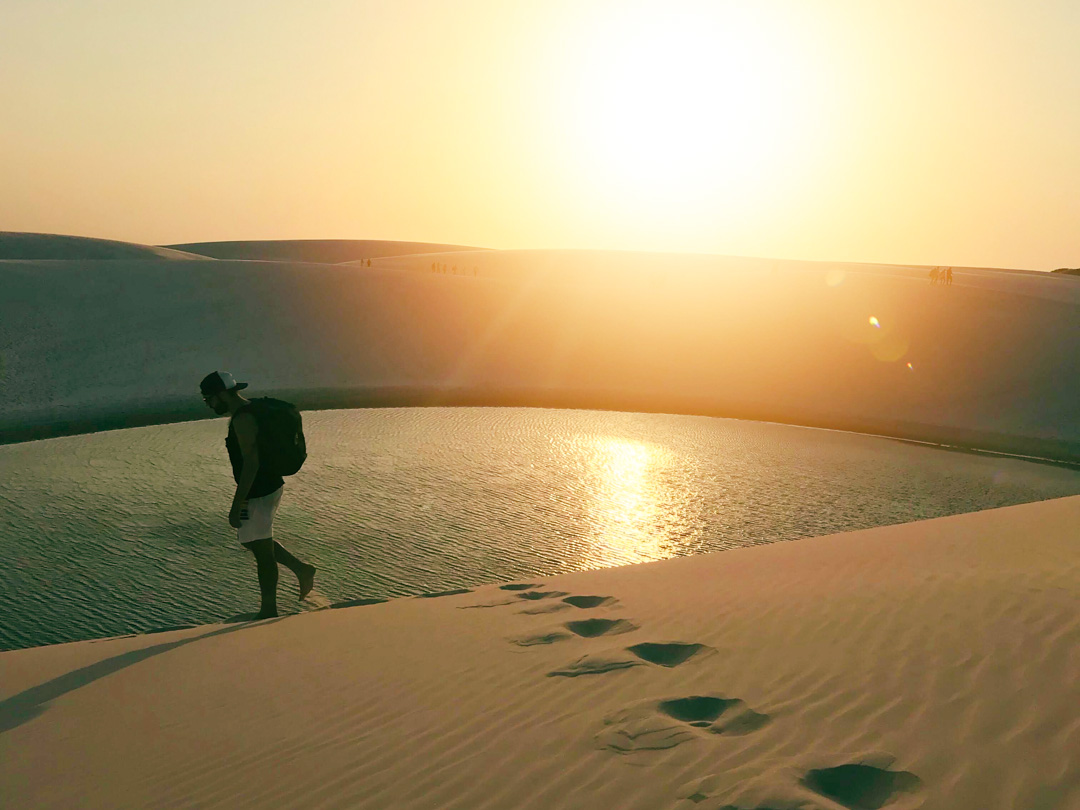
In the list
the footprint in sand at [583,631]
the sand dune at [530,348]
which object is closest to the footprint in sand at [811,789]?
the footprint in sand at [583,631]

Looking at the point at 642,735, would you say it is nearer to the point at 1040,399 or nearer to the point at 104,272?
the point at 1040,399

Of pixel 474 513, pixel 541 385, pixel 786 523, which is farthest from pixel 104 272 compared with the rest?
pixel 786 523

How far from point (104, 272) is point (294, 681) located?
28.8 meters

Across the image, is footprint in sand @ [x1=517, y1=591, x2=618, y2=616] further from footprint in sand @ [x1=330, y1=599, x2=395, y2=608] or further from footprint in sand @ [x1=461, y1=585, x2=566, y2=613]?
footprint in sand @ [x1=330, y1=599, x2=395, y2=608]

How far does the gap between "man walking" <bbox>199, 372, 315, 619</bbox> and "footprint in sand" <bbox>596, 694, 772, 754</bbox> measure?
10.5ft

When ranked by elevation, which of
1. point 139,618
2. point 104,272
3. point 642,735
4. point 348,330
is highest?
point 104,272

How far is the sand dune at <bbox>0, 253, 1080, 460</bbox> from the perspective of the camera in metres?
21.0

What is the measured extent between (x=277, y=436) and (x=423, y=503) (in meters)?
4.74

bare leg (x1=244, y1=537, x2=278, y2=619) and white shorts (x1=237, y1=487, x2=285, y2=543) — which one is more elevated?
white shorts (x1=237, y1=487, x2=285, y2=543)

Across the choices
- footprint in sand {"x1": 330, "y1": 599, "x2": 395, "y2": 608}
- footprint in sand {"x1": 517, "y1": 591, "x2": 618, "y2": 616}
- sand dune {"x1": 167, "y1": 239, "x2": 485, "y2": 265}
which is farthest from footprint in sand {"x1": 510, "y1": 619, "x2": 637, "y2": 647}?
sand dune {"x1": 167, "y1": 239, "x2": 485, "y2": 265}

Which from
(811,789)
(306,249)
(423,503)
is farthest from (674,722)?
(306,249)

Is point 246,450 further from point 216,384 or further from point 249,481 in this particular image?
point 216,384

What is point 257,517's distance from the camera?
591cm

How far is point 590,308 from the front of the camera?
32062mm
